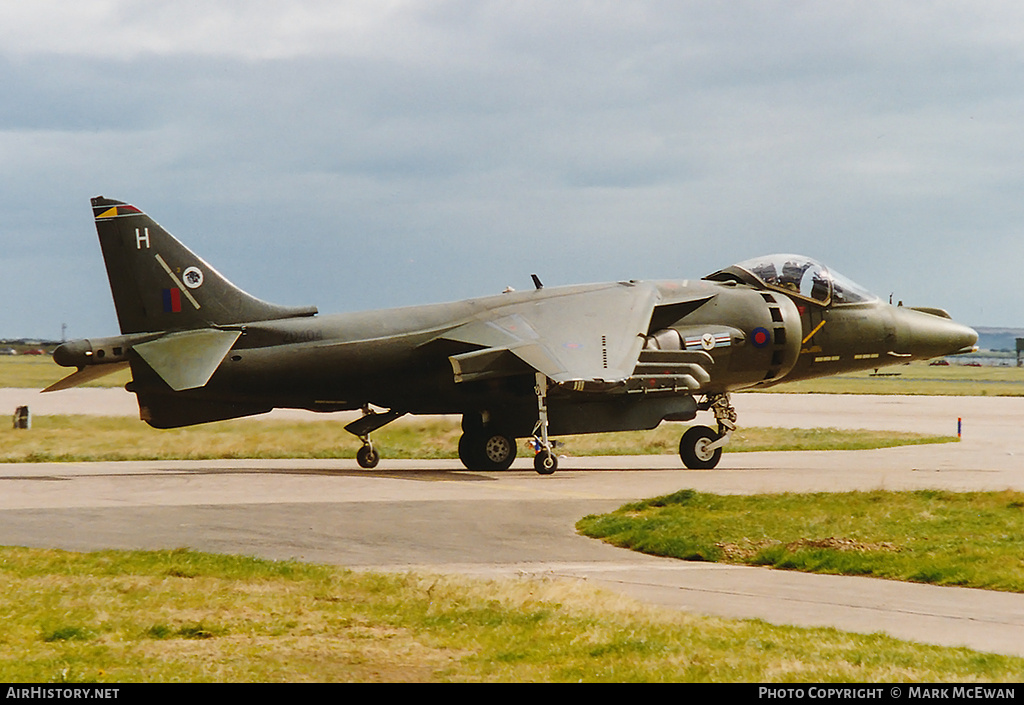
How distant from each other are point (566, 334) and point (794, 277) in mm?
6469

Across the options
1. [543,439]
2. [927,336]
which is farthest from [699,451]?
[927,336]

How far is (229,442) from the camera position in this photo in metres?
30.7

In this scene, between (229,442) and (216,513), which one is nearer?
(216,513)

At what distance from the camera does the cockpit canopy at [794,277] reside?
2603 cm

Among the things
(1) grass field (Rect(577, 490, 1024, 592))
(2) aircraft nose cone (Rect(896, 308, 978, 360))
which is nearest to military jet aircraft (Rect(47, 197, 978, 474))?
(2) aircraft nose cone (Rect(896, 308, 978, 360))

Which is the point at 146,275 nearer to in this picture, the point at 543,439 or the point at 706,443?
the point at 543,439

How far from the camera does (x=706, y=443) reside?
25.2m

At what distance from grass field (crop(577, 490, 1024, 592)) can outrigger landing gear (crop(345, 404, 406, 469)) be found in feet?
29.1

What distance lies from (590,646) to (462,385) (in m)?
15.9

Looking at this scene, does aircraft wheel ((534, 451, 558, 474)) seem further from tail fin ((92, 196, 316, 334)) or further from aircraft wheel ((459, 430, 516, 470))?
tail fin ((92, 196, 316, 334))

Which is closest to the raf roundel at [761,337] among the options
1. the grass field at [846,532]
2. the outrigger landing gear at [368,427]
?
the outrigger landing gear at [368,427]

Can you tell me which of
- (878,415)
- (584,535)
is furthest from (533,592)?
(878,415)

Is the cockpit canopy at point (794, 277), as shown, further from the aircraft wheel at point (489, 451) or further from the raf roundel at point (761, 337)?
the aircraft wheel at point (489, 451)

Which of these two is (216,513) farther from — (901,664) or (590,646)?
(901,664)
